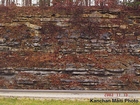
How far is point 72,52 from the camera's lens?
672 inches

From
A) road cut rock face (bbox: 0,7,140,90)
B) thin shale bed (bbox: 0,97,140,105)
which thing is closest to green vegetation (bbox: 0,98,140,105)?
thin shale bed (bbox: 0,97,140,105)

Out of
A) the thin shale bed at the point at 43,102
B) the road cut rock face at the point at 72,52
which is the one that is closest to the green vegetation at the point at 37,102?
the thin shale bed at the point at 43,102

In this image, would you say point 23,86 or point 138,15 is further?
point 138,15

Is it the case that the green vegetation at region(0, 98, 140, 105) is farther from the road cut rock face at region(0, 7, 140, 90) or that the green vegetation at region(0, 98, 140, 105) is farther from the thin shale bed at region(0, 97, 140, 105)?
the road cut rock face at region(0, 7, 140, 90)

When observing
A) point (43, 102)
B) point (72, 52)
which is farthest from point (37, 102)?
point (72, 52)

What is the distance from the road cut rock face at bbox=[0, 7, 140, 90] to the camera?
51.5 ft

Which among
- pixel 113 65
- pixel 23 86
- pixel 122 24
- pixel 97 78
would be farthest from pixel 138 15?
pixel 23 86

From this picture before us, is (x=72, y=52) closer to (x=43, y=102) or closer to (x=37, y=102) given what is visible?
(x=43, y=102)

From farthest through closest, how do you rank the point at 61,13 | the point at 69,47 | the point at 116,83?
the point at 61,13 → the point at 69,47 → the point at 116,83

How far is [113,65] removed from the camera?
645 inches

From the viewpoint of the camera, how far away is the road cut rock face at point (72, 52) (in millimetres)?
15711

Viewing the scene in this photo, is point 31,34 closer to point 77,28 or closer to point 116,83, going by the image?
point 77,28

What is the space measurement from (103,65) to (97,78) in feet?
2.84

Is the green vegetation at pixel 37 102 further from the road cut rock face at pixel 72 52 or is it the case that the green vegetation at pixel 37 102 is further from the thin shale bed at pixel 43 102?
the road cut rock face at pixel 72 52
